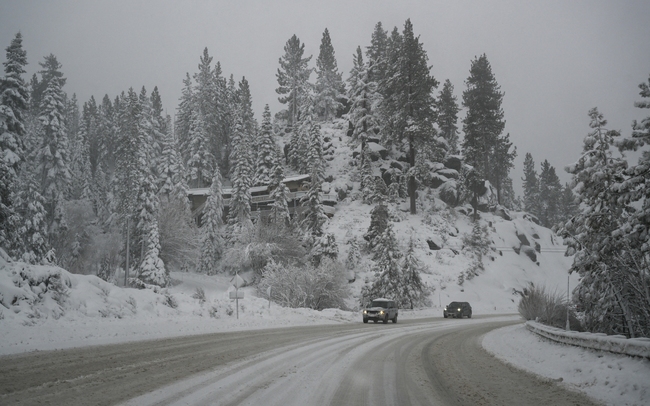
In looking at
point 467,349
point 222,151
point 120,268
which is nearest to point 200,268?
point 120,268

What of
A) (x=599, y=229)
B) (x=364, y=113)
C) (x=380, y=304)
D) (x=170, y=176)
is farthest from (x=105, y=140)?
(x=599, y=229)

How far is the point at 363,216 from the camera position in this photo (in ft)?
206

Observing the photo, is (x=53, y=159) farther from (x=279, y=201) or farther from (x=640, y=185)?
(x=640, y=185)

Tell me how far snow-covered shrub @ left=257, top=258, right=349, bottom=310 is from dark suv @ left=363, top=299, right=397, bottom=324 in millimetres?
11259

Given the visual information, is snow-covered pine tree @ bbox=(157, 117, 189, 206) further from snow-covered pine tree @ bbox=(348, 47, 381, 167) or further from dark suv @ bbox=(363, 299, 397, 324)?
dark suv @ bbox=(363, 299, 397, 324)

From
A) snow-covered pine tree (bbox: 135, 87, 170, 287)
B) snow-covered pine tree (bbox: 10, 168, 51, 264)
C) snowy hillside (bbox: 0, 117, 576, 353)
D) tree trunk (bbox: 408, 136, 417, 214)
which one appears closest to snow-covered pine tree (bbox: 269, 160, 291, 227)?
snowy hillside (bbox: 0, 117, 576, 353)

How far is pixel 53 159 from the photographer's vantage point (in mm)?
46656

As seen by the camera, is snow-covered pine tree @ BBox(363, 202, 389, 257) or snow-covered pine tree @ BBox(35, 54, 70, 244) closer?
snow-covered pine tree @ BBox(35, 54, 70, 244)

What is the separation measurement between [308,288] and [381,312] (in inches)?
525

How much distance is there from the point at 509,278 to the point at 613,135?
140 feet

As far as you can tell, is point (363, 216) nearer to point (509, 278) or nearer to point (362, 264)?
point (362, 264)

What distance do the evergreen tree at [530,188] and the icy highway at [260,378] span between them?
4107 inches

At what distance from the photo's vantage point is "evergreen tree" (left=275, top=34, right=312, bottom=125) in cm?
10362

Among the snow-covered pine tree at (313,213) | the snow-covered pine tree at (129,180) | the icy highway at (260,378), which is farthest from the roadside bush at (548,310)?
the snow-covered pine tree at (129,180)
